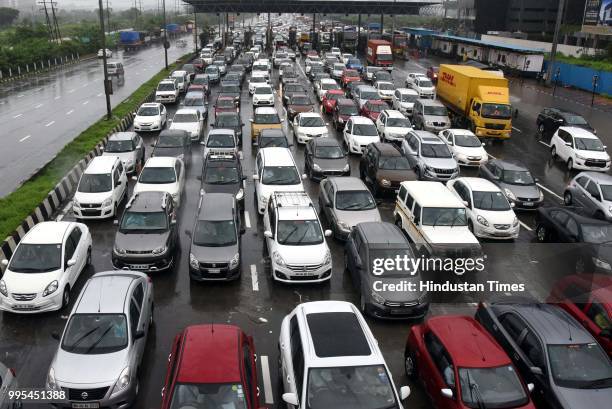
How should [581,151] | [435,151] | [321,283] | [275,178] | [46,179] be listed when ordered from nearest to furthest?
[321,283] < [275,178] < [46,179] < [435,151] < [581,151]

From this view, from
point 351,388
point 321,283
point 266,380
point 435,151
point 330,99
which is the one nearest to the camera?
point 351,388

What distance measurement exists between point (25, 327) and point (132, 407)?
4.11m

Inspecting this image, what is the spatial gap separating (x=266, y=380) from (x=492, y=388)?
415cm

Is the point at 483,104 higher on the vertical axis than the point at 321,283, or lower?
higher

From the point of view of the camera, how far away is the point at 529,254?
16.8 m

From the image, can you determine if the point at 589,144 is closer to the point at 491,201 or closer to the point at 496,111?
the point at 496,111

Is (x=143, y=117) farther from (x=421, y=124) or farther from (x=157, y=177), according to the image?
(x=421, y=124)

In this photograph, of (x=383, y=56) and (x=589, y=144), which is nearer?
(x=589, y=144)

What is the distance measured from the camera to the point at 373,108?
32.3 meters

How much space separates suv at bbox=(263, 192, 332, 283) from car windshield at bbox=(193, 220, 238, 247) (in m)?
0.97

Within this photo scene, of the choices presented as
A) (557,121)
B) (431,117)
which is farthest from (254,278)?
(557,121)

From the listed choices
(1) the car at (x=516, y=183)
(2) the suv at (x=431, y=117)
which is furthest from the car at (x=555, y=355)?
(2) the suv at (x=431, y=117)

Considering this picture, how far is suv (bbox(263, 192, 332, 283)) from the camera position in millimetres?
13883

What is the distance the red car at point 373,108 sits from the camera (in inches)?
1251
